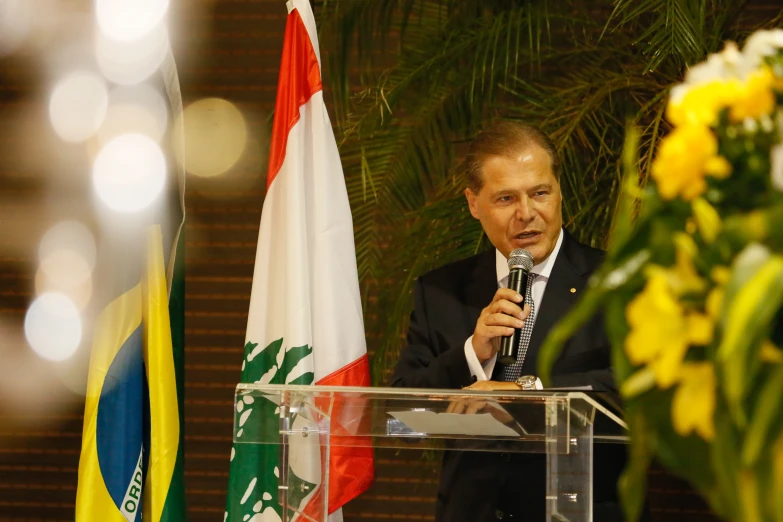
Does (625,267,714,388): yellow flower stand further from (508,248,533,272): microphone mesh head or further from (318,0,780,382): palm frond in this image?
(318,0,780,382): palm frond

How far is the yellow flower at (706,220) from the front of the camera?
82cm

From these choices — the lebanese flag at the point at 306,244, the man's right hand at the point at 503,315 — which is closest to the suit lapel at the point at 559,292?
the man's right hand at the point at 503,315

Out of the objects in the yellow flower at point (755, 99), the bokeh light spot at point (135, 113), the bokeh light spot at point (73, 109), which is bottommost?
the yellow flower at point (755, 99)

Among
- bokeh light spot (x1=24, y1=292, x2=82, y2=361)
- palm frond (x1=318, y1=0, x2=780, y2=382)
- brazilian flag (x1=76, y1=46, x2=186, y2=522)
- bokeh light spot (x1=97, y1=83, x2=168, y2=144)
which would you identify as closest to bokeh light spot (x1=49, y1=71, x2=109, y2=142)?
bokeh light spot (x1=24, y1=292, x2=82, y2=361)

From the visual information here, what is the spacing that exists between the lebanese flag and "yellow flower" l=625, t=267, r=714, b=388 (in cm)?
226

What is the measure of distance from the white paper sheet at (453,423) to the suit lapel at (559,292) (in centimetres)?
71

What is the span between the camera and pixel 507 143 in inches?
111

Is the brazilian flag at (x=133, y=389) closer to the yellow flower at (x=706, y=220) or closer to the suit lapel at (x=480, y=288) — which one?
the suit lapel at (x=480, y=288)

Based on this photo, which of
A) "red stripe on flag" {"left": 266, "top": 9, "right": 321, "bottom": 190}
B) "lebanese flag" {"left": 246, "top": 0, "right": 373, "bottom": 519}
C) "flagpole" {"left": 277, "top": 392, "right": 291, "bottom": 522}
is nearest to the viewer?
"flagpole" {"left": 277, "top": 392, "right": 291, "bottom": 522}

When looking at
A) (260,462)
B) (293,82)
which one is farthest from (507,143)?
(260,462)

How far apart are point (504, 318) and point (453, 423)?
0.46m

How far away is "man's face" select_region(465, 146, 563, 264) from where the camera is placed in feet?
9.01

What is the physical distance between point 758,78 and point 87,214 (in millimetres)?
4334

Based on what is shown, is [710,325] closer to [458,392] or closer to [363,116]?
[458,392]
